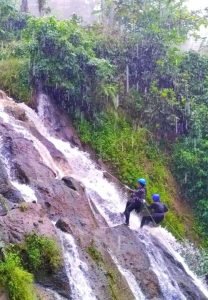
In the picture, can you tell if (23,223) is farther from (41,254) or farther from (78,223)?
(78,223)

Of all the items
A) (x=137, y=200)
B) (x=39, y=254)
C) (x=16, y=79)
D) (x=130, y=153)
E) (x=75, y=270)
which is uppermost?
(x=16, y=79)

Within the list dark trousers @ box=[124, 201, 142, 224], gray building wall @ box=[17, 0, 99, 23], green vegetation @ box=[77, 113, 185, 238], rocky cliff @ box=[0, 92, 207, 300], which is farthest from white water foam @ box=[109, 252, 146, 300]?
gray building wall @ box=[17, 0, 99, 23]

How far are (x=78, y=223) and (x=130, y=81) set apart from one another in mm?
11037

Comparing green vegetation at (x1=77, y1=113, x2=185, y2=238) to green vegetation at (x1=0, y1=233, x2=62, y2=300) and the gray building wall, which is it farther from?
the gray building wall

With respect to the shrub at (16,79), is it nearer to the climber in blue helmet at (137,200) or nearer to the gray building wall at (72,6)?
the climber in blue helmet at (137,200)

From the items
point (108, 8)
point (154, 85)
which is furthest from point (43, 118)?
point (108, 8)

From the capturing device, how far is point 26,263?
9305 millimetres

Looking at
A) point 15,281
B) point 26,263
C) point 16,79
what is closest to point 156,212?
point 26,263

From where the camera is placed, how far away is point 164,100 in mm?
20406

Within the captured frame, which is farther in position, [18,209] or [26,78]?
[26,78]

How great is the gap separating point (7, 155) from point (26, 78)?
5.85 metres

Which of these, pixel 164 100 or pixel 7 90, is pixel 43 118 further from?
pixel 164 100

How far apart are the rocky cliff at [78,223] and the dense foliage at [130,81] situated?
2087mm

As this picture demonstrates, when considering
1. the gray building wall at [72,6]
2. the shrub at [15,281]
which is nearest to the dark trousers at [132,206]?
the shrub at [15,281]
